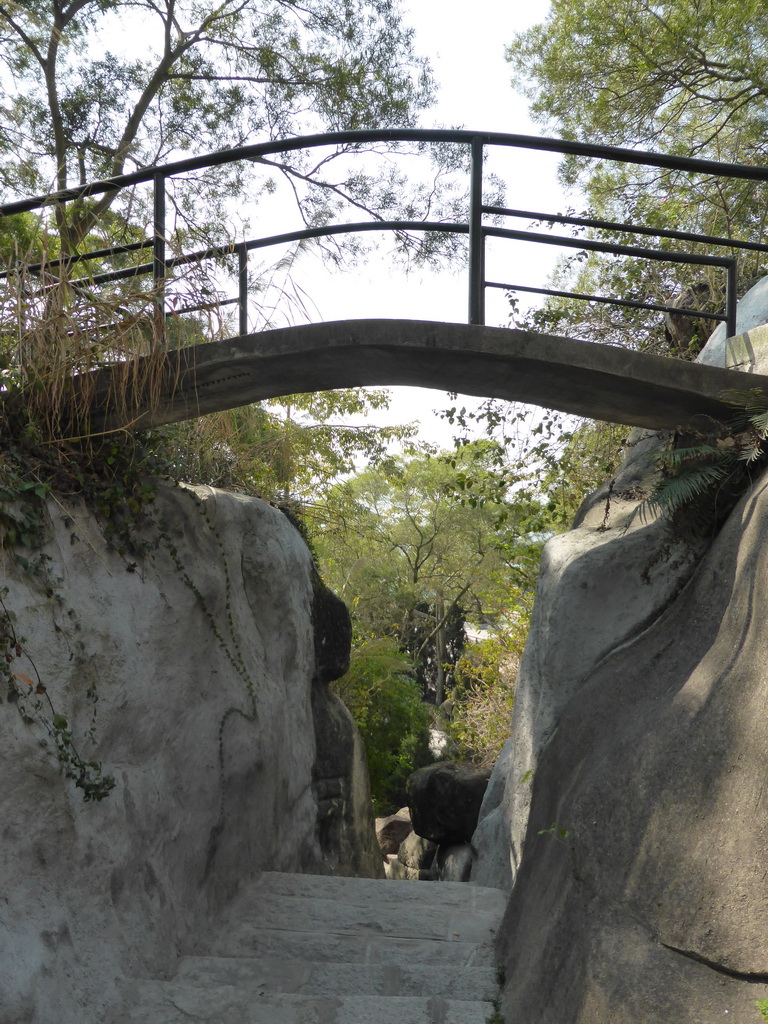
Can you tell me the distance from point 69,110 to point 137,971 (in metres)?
10.5

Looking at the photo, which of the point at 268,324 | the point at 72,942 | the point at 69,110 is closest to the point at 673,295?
the point at 268,324

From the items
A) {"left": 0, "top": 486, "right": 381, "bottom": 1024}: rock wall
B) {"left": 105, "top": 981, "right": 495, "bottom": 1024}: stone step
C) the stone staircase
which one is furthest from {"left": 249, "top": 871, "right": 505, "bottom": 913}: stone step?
{"left": 105, "top": 981, "right": 495, "bottom": 1024}: stone step

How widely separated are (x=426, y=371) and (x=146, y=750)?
8.08ft

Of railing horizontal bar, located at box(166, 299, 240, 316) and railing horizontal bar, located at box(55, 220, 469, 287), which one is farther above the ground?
railing horizontal bar, located at box(55, 220, 469, 287)

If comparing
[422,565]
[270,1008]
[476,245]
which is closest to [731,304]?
[476,245]

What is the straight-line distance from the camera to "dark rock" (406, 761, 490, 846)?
1057cm

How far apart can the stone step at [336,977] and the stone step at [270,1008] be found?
0.26 metres

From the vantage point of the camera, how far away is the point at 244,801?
5.34 meters

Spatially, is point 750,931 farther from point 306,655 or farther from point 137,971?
point 306,655

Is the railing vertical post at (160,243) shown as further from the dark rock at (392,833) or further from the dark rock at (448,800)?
the dark rock at (392,833)

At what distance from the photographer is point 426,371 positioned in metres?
4.60

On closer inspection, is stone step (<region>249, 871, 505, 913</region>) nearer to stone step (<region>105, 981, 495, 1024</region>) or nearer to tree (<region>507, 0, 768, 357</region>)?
stone step (<region>105, 981, 495, 1024</region>)

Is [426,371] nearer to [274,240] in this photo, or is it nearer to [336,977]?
[274,240]

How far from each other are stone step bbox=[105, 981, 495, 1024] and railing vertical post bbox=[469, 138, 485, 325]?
3.20 meters
